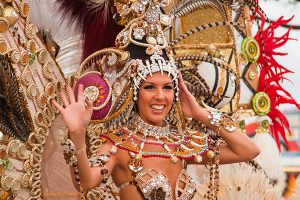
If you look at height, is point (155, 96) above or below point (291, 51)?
above

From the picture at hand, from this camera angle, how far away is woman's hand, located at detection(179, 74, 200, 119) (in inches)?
99.9

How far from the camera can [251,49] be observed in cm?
320

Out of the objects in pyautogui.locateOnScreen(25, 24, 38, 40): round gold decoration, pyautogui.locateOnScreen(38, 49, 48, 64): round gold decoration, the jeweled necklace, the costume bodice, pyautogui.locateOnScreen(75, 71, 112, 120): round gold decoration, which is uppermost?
pyautogui.locateOnScreen(25, 24, 38, 40): round gold decoration

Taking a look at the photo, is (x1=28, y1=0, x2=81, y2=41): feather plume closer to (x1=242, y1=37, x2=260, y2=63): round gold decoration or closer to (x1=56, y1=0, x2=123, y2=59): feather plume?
(x1=56, y1=0, x2=123, y2=59): feather plume

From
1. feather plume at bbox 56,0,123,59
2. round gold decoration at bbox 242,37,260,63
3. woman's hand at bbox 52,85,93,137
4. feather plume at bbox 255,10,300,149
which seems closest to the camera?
woman's hand at bbox 52,85,93,137

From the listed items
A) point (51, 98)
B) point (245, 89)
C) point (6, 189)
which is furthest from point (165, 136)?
point (245, 89)

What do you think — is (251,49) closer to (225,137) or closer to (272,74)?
(272,74)

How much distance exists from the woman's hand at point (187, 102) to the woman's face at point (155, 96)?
12 centimetres

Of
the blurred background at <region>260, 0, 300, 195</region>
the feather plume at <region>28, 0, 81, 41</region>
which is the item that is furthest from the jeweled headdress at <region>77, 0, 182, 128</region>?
the blurred background at <region>260, 0, 300, 195</region>

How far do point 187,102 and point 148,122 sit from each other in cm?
22

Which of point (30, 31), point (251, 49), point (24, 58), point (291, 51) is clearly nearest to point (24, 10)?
point (30, 31)

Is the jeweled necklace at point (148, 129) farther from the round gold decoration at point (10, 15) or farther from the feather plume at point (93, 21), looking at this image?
the round gold decoration at point (10, 15)

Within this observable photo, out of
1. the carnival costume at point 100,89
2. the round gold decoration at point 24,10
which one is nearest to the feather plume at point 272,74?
the carnival costume at point 100,89

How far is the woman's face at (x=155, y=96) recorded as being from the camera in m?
2.38
